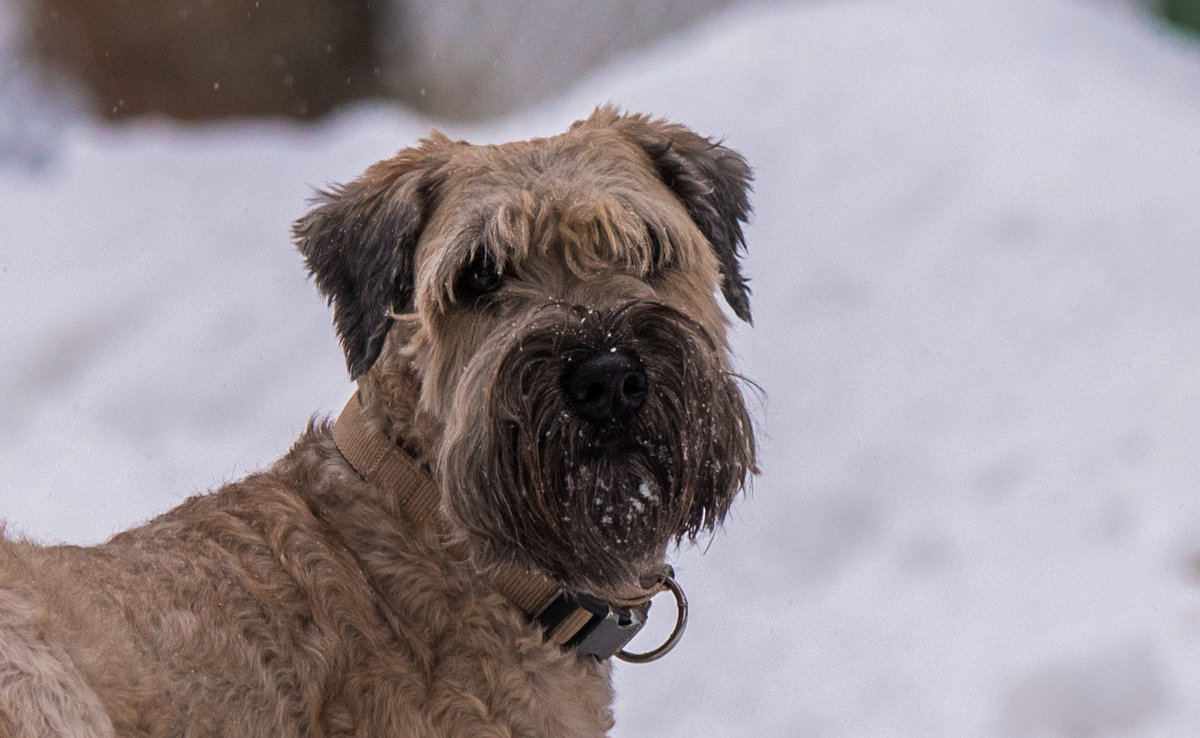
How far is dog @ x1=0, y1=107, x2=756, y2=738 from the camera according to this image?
326 centimetres

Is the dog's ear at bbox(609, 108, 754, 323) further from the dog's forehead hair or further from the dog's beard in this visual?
the dog's beard

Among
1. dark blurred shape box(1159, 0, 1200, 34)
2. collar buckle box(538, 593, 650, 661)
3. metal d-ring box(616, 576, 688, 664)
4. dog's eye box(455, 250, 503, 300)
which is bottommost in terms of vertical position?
dark blurred shape box(1159, 0, 1200, 34)

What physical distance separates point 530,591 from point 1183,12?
714 cm

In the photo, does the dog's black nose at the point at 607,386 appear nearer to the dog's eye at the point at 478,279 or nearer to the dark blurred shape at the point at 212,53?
the dog's eye at the point at 478,279

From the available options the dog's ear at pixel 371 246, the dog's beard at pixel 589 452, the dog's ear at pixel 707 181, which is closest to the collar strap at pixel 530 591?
the dog's beard at pixel 589 452

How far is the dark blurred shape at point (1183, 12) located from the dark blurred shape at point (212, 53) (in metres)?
6.51

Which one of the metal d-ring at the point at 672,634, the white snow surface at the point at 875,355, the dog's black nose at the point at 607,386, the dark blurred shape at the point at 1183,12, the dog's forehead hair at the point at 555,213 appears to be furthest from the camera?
the dark blurred shape at the point at 1183,12

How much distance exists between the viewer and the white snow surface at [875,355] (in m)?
5.10

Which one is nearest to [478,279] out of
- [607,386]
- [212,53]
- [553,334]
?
[553,334]

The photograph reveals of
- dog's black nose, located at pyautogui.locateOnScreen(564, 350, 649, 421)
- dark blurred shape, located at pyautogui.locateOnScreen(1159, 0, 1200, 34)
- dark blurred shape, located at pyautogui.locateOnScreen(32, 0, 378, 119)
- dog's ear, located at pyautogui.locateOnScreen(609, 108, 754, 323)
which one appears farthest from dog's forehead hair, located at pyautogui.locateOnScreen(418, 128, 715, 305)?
dark blurred shape, located at pyautogui.locateOnScreen(32, 0, 378, 119)

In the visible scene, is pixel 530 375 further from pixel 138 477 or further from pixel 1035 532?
pixel 138 477

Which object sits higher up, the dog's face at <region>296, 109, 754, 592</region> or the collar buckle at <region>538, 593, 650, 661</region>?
the dog's face at <region>296, 109, 754, 592</region>

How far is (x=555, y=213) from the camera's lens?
359cm

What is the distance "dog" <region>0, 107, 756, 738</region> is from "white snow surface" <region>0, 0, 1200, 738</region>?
4.60ft
